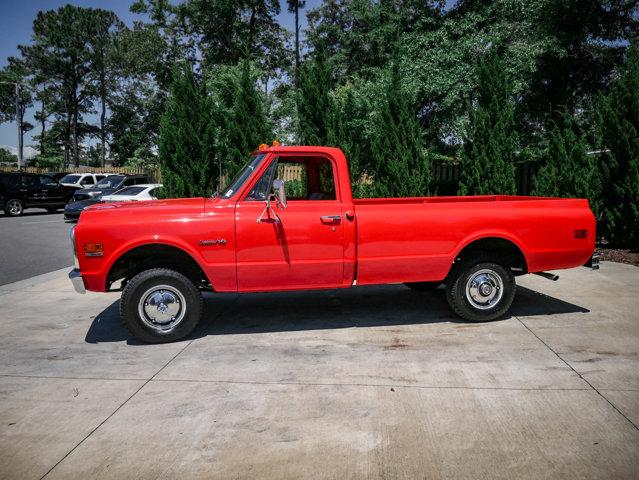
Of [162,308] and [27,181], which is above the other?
[27,181]

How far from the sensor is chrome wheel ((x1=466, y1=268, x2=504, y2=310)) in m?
5.61

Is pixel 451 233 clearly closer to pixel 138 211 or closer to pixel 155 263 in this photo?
pixel 155 263

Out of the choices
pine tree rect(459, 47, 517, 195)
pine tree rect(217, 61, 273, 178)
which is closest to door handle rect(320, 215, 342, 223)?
pine tree rect(459, 47, 517, 195)

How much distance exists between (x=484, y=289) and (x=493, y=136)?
24.7 ft

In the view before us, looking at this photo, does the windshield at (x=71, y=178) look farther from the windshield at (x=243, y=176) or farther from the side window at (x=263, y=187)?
the side window at (x=263, y=187)

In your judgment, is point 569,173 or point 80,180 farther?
point 80,180

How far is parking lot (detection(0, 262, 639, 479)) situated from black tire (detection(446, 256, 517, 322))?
0.18m

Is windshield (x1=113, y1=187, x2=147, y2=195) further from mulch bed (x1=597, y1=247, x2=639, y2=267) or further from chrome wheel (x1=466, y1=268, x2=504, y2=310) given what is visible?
chrome wheel (x1=466, y1=268, x2=504, y2=310)

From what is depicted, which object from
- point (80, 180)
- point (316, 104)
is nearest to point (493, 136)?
point (316, 104)

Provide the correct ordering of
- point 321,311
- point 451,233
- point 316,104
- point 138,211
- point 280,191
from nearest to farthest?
point 280,191, point 138,211, point 451,233, point 321,311, point 316,104

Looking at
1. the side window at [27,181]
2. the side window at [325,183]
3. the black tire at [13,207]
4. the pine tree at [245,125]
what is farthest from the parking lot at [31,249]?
the side window at [325,183]

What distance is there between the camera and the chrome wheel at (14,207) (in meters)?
20.9

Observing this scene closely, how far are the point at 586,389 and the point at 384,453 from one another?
186 centimetres

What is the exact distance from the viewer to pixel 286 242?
513 centimetres
